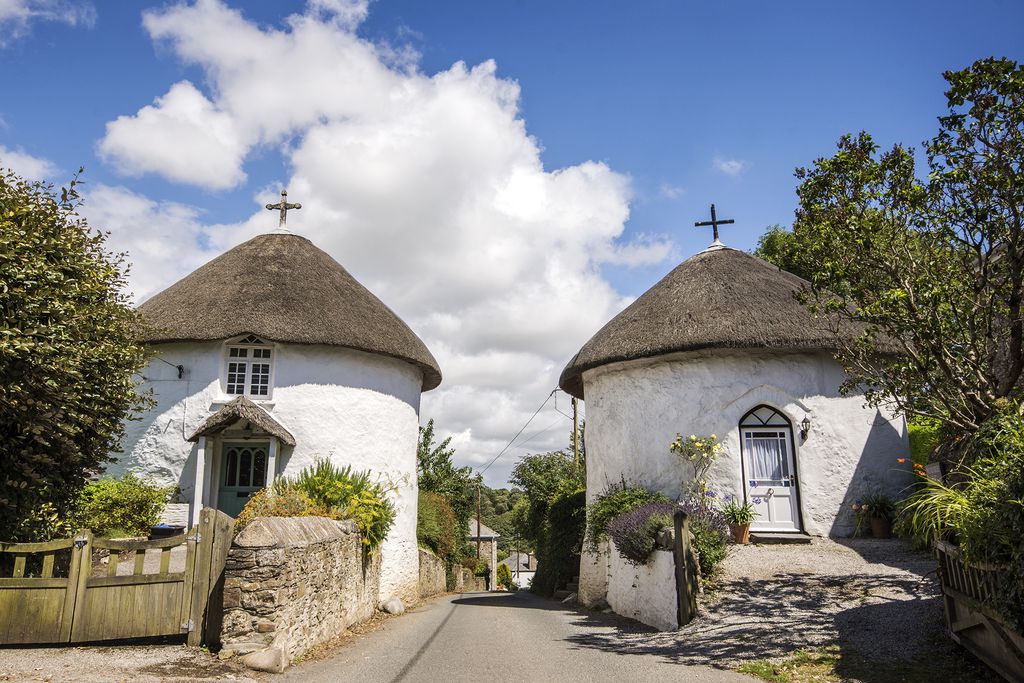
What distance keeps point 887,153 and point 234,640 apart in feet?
31.6

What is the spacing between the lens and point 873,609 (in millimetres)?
8648

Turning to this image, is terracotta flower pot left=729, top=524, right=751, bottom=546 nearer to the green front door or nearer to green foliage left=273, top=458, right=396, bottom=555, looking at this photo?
green foliage left=273, top=458, right=396, bottom=555

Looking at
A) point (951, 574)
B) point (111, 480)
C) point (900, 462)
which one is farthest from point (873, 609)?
point (111, 480)

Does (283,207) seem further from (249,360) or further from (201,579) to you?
(201,579)

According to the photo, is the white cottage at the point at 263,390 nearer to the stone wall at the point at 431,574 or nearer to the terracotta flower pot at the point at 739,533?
the stone wall at the point at 431,574

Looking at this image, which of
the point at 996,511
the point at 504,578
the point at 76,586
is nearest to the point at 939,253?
the point at 996,511

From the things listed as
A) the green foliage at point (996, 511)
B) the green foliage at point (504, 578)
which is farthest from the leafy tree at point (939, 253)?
the green foliage at point (504, 578)

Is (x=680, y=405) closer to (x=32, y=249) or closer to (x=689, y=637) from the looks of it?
(x=689, y=637)

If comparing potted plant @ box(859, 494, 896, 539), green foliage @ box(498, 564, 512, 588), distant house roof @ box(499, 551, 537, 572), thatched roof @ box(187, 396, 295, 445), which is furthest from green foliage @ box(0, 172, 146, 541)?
distant house roof @ box(499, 551, 537, 572)

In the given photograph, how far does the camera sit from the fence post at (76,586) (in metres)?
7.49

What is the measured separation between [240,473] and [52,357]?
8.18 meters

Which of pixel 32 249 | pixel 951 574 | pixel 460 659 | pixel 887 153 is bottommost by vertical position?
pixel 460 659

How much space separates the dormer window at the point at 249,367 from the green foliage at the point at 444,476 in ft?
50.3

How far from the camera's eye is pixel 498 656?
8.48 m
